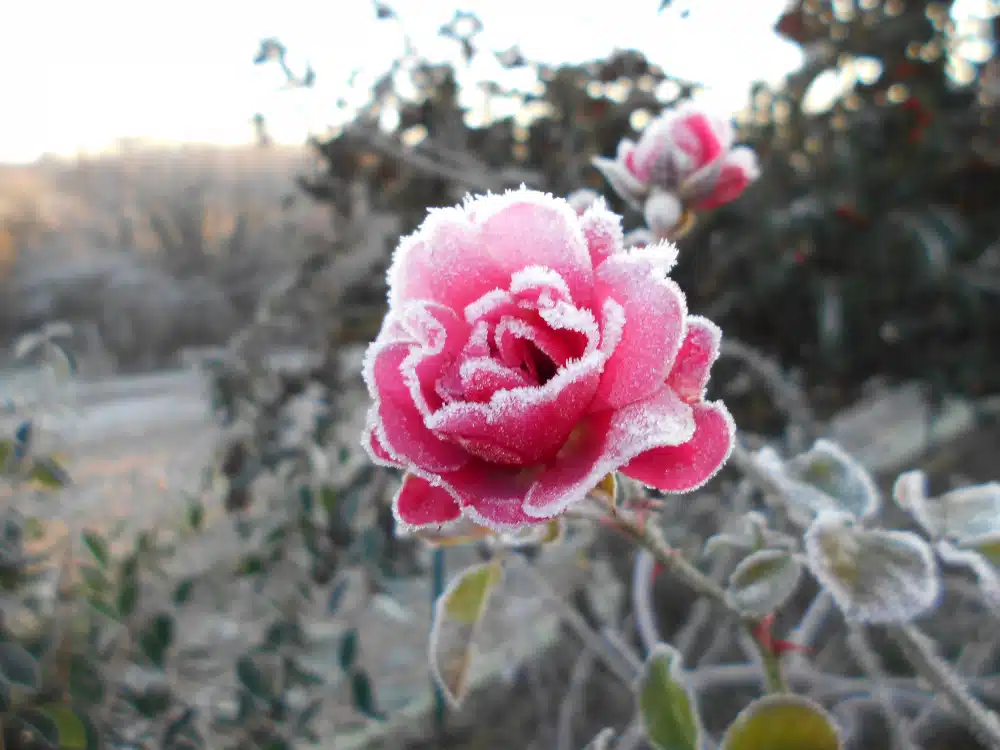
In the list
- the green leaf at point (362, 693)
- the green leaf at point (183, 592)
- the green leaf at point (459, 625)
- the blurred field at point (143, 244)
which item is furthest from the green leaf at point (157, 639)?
the blurred field at point (143, 244)

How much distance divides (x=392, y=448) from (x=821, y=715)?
0.22 meters

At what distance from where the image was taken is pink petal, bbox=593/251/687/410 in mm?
239

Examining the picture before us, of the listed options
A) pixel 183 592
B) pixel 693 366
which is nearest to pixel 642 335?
pixel 693 366

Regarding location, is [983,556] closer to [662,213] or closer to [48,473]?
[662,213]

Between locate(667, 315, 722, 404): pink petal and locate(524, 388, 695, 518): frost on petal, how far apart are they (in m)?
0.02

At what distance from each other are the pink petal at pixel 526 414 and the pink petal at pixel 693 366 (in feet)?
0.13

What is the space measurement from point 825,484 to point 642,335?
0.78 ft

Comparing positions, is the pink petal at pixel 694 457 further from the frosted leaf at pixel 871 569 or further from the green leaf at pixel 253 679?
the green leaf at pixel 253 679

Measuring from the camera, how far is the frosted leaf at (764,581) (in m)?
0.36

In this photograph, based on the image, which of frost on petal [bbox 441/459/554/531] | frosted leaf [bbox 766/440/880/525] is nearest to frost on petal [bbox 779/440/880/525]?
frosted leaf [bbox 766/440/880/525]

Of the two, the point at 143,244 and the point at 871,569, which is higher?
the point at 871,569

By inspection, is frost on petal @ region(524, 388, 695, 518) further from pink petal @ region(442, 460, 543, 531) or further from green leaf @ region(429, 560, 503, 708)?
green leaf @ region(429, 560, 503, 708)

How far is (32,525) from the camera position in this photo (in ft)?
2.18

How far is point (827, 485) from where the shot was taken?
0.42m
